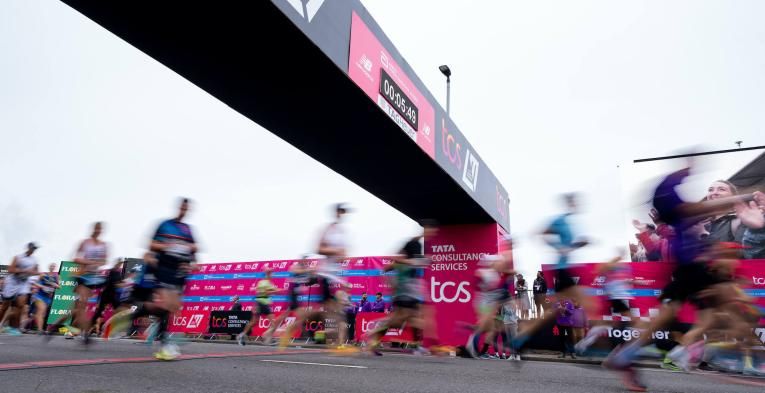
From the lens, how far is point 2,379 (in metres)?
3.28

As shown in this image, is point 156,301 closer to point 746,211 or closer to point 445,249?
point 445,249

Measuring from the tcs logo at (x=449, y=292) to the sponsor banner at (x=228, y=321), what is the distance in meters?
5.78

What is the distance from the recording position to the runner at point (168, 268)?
5137 mm

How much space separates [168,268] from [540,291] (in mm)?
8641

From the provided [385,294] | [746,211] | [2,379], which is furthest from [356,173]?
[746,211]

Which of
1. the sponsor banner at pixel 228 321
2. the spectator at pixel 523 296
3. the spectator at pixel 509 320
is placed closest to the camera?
the spectator at pixel 509 320

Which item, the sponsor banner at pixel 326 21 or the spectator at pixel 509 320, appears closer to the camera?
the sponsor banner at pixel 326 21

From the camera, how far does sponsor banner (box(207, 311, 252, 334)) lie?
45.8 ft

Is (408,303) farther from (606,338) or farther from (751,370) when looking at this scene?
(606,338)

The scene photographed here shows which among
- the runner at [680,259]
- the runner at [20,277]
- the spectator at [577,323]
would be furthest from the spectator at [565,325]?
the runner at [20,277]

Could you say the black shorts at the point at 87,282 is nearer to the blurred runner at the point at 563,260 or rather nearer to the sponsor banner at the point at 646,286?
the blurred runner at the point at 563,260

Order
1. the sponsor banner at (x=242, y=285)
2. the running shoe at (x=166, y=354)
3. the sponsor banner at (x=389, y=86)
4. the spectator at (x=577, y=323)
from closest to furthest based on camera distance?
the running shoe at (x=166, y=354) → the sponsor banner at (x=389, y=86) → the spectator at (x=577, y=323) → the sponsor banner at (x=242, y=285)

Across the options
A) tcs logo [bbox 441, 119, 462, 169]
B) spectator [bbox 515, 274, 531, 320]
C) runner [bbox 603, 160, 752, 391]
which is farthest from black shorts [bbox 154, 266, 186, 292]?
spectator [bbox 515, 274, 531, 320]

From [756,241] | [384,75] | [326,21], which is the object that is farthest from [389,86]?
[756,241]
